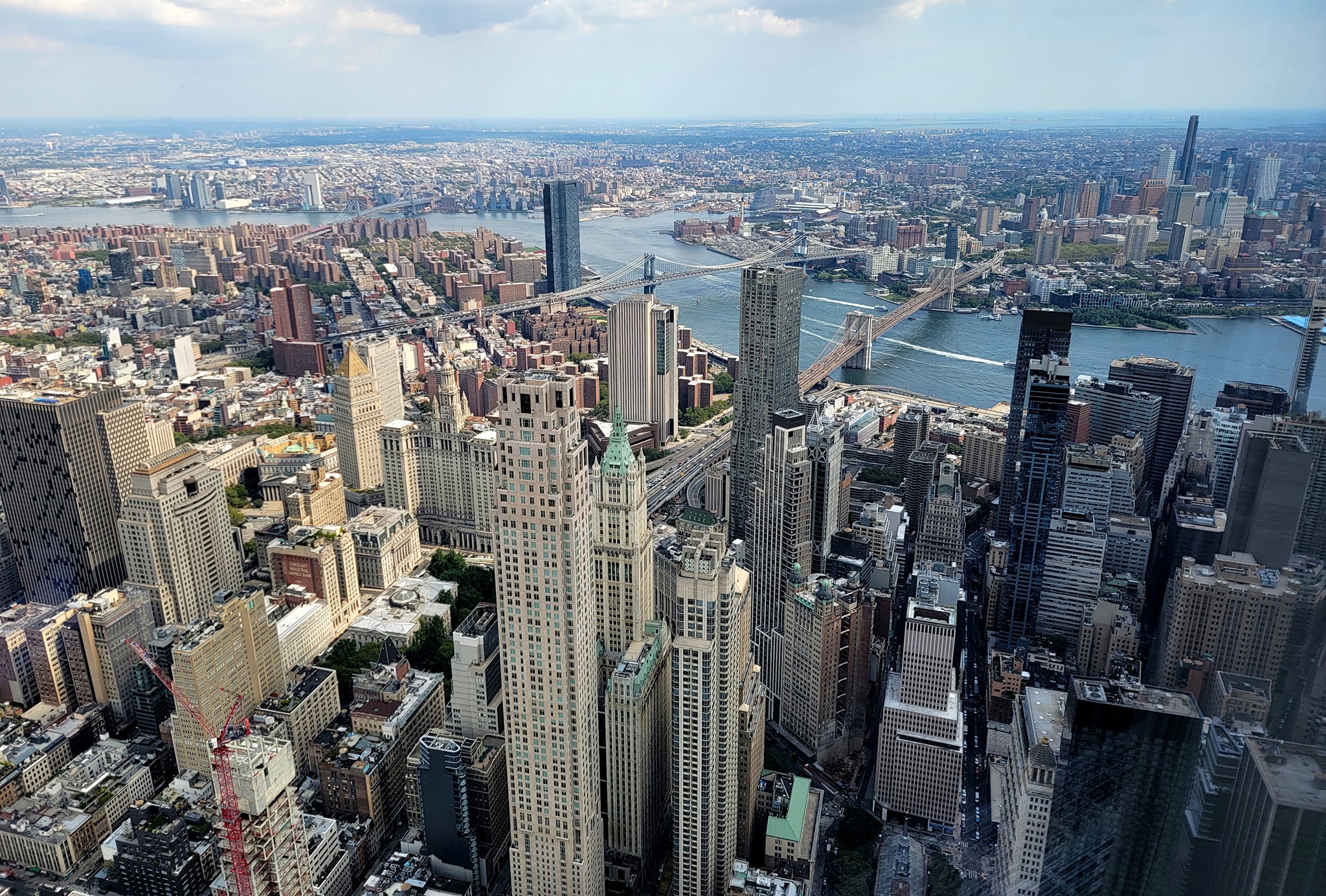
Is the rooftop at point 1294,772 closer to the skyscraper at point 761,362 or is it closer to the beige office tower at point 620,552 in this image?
the beige office tower at point 620,552

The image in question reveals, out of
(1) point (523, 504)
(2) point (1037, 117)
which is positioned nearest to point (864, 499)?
(2) point (1037, 117)

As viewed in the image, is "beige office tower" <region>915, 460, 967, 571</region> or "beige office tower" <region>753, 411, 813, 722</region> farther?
"beige office tower" <region>915, 460, 967, 571</region>

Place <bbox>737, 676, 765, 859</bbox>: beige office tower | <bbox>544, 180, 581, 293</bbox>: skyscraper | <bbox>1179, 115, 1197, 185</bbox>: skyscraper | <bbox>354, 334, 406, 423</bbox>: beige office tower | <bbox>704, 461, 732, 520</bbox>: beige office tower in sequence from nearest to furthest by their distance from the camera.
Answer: <bbox>1179, 115, 1197, 185</bbox>: skyscraper < <bbox>737, 676, 765, 859</bbox>: beige office tower < <bbox>704, 461, 732, 520</bbox>: beige office tower < <bbox>354, 334, 406, 423</bbox>: beige office tower < <bbox>544, 180, 581, 293</bbox>: skyscraper

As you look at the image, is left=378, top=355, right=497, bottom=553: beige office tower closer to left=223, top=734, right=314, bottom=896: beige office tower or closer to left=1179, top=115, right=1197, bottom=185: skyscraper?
left=223, top=734, right=314, bottom=896: beige office tower

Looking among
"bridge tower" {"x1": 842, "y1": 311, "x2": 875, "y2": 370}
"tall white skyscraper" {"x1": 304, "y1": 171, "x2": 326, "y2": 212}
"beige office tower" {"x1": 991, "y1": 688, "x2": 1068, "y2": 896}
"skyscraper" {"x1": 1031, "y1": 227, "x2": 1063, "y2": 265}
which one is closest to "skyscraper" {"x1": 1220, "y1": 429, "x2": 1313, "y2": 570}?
"beige office tower" {"x1": 991, "y1": 688, "x2": 1068, "y2": 896}

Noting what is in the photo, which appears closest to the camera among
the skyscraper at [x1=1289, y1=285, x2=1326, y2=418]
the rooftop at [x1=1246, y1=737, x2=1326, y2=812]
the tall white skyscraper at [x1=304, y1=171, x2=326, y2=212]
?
the rooftop at [x1=1246, y1=737, x2=1326, y2=812]

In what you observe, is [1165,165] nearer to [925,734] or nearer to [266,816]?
[925,734]

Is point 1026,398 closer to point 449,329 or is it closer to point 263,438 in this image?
point 263,438
